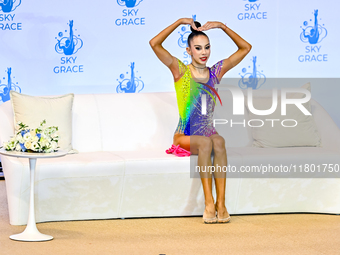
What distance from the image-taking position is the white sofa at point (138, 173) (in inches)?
139

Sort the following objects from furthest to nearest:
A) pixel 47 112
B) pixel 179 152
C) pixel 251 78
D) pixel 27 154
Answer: pixel 251 78 → pixel 47 112 → pixel 179 152 → pixel 27 154

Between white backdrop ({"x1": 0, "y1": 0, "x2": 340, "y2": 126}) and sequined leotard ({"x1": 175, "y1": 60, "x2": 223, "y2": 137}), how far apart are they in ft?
5.55

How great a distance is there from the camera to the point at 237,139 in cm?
438

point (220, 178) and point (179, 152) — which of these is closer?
point (220, 178)

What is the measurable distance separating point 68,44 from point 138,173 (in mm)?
2395

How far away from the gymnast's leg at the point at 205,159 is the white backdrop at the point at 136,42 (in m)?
1.99

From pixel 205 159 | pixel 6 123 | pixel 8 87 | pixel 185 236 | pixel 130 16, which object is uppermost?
pixel 130 16

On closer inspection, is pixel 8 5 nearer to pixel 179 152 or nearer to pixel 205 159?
pixel 179 152

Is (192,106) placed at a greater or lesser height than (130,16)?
lesser

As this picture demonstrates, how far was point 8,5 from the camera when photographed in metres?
5.50

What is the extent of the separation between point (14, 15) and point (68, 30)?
1.83ft

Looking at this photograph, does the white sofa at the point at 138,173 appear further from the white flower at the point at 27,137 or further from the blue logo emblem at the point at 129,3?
the blue logo emblem at the point at 129,3

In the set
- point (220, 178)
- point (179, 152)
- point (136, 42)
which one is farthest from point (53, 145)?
point (136, 42)

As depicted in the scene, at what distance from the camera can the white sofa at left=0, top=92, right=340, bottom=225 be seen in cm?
353
